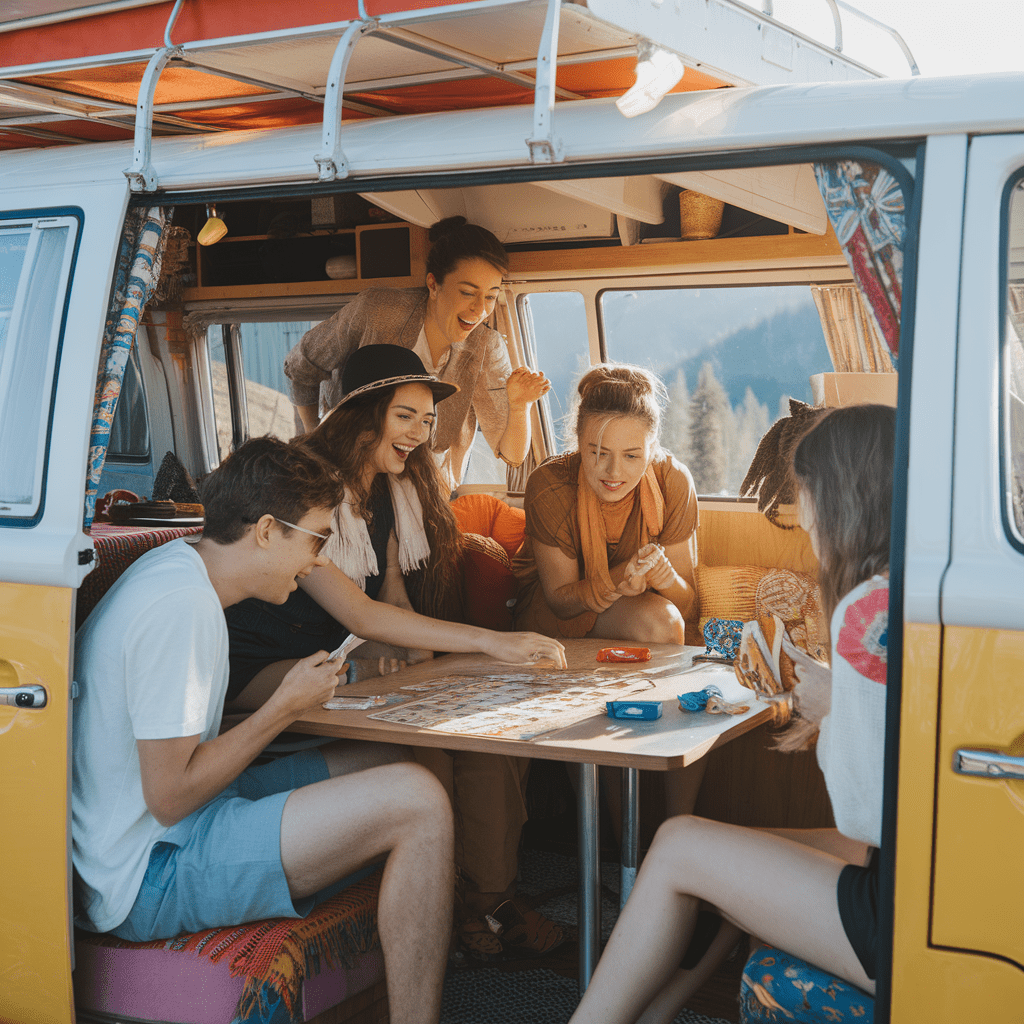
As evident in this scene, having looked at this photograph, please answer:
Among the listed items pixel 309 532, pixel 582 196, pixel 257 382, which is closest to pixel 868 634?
pixel 309 532

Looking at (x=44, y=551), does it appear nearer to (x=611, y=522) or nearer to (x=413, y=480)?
(x=413, y=480)

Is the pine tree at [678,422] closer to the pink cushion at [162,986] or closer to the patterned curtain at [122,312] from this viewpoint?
the patterned curtain at [122,312]

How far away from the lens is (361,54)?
2203mm

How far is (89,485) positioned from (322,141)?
0.82 metres

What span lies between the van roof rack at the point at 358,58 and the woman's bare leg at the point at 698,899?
4.33 feet

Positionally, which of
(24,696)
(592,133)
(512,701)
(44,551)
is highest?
(592,133)

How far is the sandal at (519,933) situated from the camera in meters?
3.17

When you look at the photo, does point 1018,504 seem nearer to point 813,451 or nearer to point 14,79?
point 813,451

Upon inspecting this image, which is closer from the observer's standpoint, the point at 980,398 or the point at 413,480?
the point at 980,398

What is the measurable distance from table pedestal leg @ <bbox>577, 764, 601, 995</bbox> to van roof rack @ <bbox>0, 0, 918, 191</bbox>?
1.39m

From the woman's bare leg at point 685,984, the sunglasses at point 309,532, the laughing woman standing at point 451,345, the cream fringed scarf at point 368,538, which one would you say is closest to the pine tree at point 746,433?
the laughing woman standing at point 451,345

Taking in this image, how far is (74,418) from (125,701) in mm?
580

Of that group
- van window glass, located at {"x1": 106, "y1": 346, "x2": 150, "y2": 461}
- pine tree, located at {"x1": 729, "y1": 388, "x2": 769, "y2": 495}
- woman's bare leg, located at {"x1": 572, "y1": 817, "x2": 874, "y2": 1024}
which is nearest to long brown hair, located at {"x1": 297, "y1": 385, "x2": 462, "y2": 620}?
woman's bare leg, located at {"x1": 572, "y1": 817, "x2": 874, "y2": 1024}

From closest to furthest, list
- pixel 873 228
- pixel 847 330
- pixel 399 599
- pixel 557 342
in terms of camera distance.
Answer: pixel 873 228 < pixel 399 599 < pixel 847 330 < pixel 557 342
